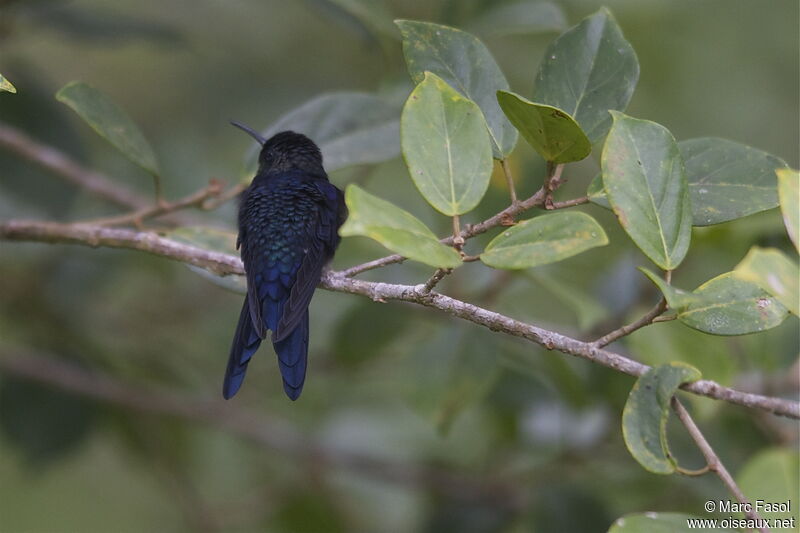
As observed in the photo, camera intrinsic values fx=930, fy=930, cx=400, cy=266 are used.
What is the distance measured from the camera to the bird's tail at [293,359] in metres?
1.87

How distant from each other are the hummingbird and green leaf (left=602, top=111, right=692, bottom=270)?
0.76 meters

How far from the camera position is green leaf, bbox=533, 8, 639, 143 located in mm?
1666

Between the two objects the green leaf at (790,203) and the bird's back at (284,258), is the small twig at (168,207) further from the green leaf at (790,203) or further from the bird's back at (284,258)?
the green leaf at (790,203)

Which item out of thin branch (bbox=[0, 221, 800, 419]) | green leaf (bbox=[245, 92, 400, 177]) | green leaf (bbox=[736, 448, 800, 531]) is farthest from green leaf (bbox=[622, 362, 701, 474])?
green leaf (bbox=[245, 92, 400, 177])

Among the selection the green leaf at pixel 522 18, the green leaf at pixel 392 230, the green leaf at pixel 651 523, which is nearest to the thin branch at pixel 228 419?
the green leaf at pixel 522 18

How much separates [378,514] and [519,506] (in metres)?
0.74

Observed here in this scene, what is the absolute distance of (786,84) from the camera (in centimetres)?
436

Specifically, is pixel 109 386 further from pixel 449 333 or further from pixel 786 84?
pixel 786 84

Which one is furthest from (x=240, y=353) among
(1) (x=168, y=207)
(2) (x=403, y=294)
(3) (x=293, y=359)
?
(2) (x=403, y=294)

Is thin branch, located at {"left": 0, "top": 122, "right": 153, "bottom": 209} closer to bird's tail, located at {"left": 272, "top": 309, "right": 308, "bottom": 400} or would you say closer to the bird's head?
the bird's head

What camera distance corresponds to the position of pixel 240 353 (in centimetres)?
194

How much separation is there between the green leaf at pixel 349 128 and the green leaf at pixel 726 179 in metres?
0.79

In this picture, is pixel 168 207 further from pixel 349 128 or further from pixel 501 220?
pixel 501 220

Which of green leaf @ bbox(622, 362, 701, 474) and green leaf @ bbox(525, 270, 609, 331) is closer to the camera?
green leaf @ bbox(622, 362, 701, 474)
